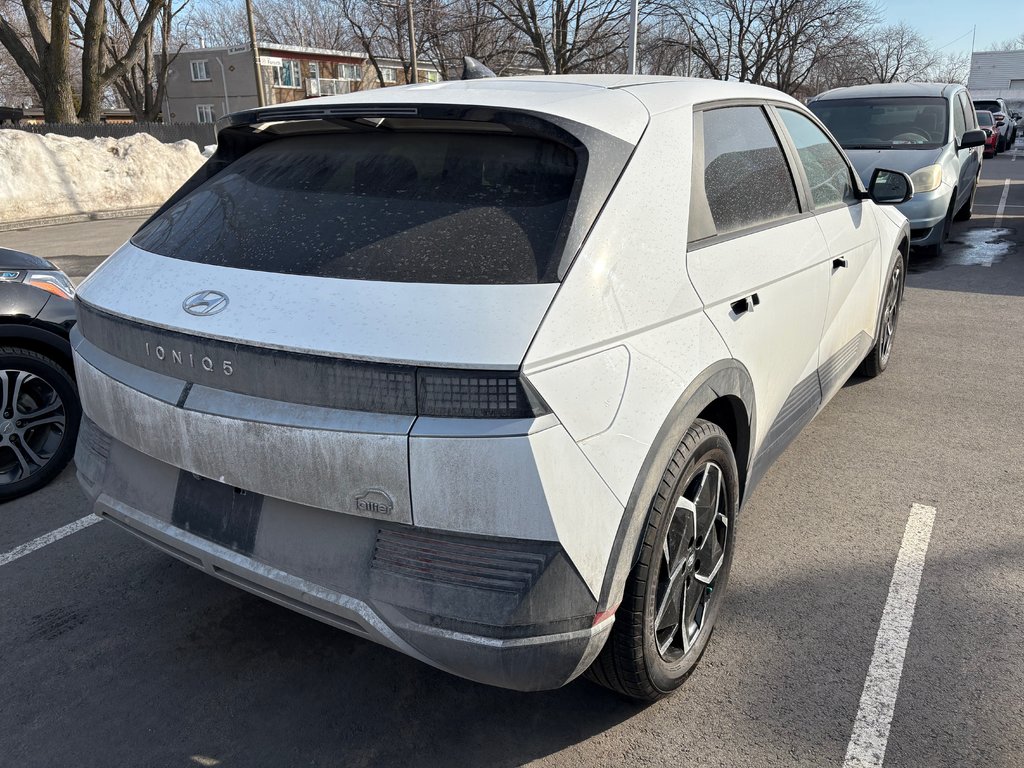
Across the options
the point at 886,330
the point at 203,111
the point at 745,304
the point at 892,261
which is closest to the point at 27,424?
the point at 745,304

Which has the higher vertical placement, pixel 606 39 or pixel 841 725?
pixel 606 39

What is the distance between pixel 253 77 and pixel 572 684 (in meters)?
64.3

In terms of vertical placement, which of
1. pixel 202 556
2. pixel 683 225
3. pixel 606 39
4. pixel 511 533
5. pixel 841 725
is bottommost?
pixel 841 725

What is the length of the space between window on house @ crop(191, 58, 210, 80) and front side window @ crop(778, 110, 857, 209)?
68.6m

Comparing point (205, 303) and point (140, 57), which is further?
point (140, 57)

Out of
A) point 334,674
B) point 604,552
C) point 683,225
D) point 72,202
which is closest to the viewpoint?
point 604,552

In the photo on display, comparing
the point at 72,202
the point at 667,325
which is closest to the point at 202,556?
the point at 667,325

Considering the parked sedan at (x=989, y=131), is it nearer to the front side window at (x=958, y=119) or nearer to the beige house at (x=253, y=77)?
the front side window at (x=958, y=119)

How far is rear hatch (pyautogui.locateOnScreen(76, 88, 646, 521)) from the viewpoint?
6.14 ft

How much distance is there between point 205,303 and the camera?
2148 mm

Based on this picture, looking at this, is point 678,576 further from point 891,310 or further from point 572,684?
point 891,310

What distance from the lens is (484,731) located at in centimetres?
246

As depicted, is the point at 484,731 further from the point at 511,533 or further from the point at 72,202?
the point at 72,202

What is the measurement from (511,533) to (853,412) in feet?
12.3
